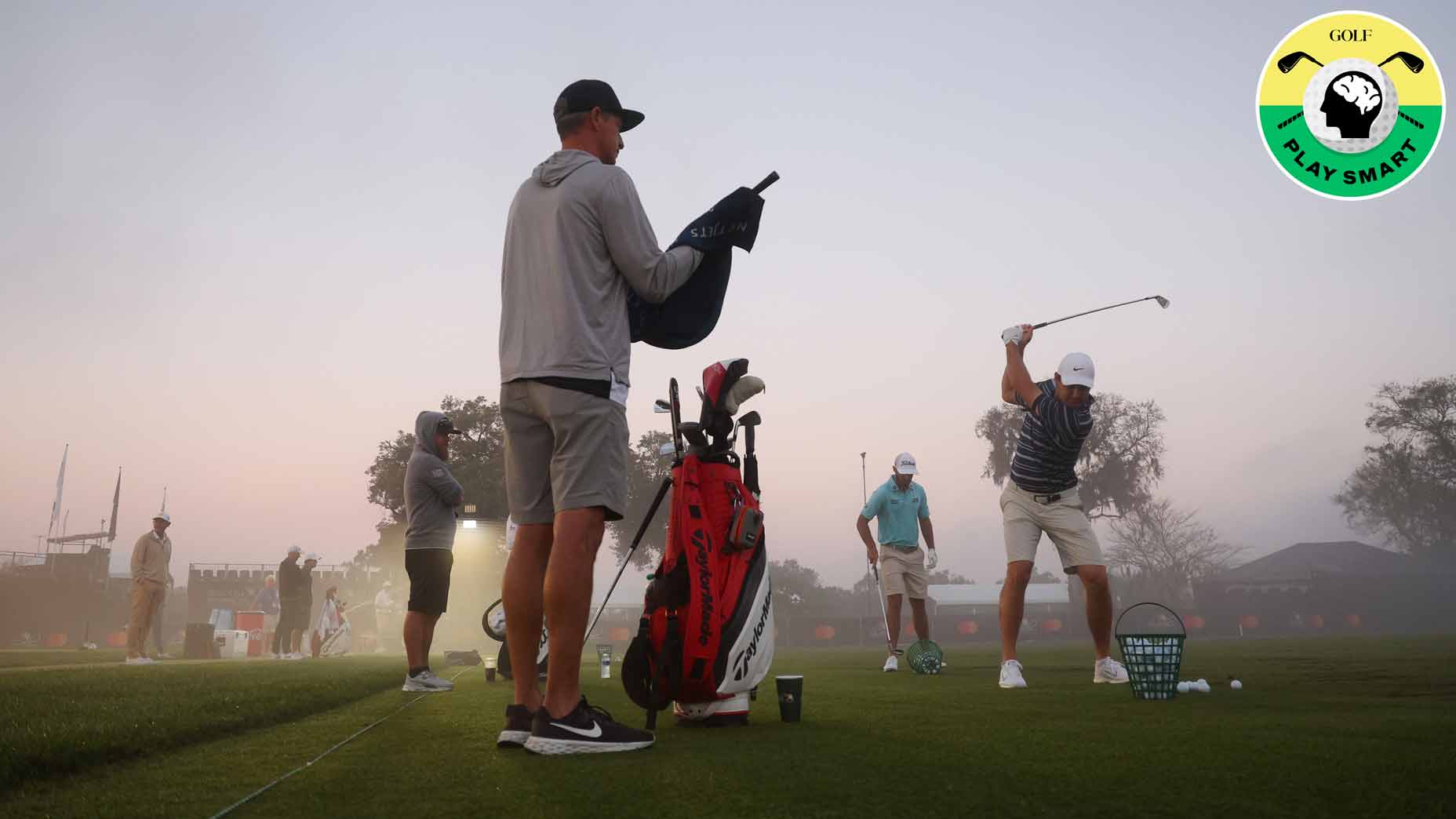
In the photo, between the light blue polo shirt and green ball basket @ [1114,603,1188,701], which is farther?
the light blue polo shirt

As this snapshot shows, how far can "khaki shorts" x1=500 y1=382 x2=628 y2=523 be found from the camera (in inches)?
132

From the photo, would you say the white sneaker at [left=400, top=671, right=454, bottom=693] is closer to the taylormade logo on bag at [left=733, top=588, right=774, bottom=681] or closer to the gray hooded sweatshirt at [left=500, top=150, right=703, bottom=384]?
the taylormade logo on bag at [left=733, top=588, right=774, bottom=681]

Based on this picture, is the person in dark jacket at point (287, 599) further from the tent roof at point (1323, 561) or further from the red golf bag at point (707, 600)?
the tent roof at point (1323, 561)

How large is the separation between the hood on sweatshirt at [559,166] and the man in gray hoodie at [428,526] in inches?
167

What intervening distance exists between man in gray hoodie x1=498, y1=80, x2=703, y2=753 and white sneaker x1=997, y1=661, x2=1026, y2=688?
374cm

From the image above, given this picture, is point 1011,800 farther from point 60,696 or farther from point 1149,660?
point 60,696

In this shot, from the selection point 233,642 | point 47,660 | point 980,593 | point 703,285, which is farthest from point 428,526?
point 980,593

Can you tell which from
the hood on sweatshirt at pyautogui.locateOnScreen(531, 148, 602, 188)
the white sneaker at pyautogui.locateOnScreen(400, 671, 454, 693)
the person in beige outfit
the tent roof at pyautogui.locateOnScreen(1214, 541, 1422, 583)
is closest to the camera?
the hood on sweatshirt at pyautogui.locateOnScreen(531, 148, 602, 188)

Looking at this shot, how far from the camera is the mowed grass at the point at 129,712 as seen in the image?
3.05 m

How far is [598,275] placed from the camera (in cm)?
354

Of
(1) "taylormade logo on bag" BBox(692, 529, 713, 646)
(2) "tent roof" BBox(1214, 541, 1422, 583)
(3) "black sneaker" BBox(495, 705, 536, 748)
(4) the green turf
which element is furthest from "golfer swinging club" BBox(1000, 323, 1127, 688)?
(2) "tent roof" BBox(1214, 541, 1422, 583)

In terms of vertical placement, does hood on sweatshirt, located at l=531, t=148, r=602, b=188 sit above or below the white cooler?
above

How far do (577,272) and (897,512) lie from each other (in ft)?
26.8

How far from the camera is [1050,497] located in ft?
22.0
